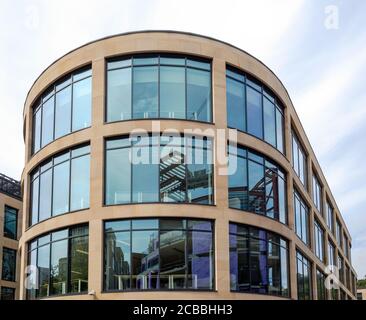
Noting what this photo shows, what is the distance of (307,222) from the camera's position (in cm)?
4128

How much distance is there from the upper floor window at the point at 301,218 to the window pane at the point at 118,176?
45.1 feet

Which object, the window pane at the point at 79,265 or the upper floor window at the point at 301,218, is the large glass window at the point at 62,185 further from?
the upper floor window at the point at 301,218

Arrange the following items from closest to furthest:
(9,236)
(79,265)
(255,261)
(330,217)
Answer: (79,265)
(255,261)
(9,236)
(330,217)

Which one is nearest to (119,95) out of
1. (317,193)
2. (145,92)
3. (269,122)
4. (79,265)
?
(145,92)

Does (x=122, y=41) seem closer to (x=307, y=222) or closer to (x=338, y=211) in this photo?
(x=307, y=222)

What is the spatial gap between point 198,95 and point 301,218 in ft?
46.8

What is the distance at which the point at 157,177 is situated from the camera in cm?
2691

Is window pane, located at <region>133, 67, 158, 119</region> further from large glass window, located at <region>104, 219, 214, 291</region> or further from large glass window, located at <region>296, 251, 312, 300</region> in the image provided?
large glass window, located at <region>296, 251, 312, 300</region>

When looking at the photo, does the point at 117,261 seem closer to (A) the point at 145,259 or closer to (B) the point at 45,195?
(A) the point at 145,259

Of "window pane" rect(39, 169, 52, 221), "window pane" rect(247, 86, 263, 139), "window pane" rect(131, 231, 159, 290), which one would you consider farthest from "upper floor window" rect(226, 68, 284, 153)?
"window pane" rect(39, 169, 52, 221)

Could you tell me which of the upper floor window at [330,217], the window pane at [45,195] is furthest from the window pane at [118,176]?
the upper floor window at [330,217]

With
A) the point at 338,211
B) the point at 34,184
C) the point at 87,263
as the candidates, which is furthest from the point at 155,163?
the point at 338,211

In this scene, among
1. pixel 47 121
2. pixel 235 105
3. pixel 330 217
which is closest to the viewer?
pixel 235 105
